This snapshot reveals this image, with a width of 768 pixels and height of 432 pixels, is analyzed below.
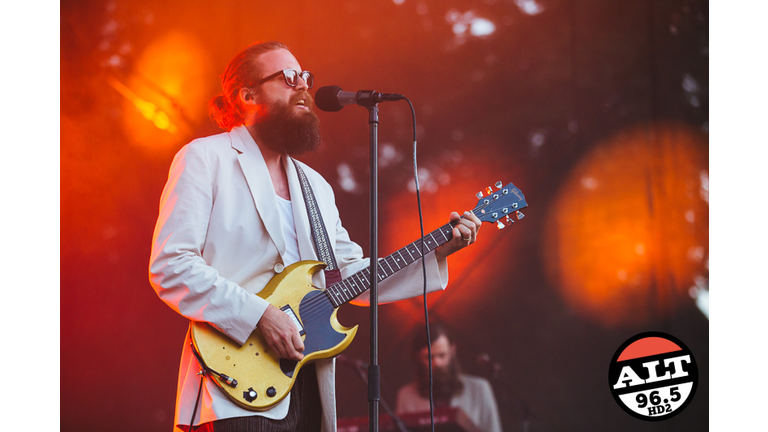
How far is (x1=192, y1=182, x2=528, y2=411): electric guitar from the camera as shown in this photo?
174 centimetres

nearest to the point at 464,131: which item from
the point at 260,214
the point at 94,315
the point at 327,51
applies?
the point at 327,51

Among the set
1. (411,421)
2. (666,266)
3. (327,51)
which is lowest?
(411,421)

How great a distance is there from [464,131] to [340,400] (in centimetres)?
159

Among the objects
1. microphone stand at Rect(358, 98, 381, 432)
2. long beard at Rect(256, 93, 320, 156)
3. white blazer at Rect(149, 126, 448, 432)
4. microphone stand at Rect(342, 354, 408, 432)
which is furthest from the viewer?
microphone stand at Rect(342, 354, 408, 432)

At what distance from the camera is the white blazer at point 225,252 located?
1.78m

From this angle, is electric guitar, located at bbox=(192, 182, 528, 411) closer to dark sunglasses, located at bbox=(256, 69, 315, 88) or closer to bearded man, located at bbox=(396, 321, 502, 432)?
dark sunglasses, located at bbox=(256, 69, 315, 88)

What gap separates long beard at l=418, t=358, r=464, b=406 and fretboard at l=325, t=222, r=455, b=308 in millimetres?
1135

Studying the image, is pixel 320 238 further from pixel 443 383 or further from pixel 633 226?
pixel 633 226

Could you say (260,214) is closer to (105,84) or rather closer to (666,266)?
(105,84)

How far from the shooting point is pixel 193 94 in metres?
2.87

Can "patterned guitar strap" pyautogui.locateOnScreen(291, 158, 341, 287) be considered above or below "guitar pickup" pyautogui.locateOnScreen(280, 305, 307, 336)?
above

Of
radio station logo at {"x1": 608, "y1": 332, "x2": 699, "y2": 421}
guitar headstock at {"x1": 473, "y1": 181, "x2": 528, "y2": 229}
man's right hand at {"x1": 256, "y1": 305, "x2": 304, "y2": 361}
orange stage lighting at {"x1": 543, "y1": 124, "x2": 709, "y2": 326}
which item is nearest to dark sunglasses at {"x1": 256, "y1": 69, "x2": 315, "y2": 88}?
guitar headstock at {"x1": 473, "y1": 181, "x2": 528, "y2": 229}

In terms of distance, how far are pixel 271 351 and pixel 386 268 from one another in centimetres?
53

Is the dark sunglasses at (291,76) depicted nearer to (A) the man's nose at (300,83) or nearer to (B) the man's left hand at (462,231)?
(A) the man's nose at (300,83)
